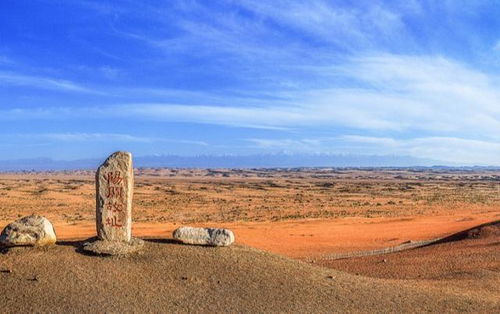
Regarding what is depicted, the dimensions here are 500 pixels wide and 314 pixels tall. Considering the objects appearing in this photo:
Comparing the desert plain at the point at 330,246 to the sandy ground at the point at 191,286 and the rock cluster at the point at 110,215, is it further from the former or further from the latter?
the rock cluster at the point at 110,215

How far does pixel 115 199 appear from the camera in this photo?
15.2m

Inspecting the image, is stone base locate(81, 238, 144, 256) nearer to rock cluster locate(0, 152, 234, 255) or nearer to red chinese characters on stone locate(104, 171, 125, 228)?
rock cluster locate(0, 152, 234, 255)

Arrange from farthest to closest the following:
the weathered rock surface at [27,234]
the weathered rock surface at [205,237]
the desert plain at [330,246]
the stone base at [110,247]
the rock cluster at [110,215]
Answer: the weathered rock surface at [205,237] → the rock cluster at [110,215] → the weathered rock surface at [27,234] → the stone base at [110,247] → the desert plain at [330,246]

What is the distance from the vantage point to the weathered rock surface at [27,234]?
14797 mm

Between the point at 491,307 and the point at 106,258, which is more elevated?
the point at 106,258

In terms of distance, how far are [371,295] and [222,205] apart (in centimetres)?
3741

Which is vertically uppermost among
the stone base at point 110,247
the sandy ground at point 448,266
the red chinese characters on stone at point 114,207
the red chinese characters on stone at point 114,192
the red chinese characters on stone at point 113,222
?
the red chinese characters on stone at point 114,192

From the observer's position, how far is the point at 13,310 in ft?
38.3

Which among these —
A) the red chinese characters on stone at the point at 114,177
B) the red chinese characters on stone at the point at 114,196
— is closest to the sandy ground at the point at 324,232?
the red chinese characters on stone at the point at 114,196

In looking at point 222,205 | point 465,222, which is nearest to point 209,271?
point 465,222

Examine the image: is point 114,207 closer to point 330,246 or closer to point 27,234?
point 27,234

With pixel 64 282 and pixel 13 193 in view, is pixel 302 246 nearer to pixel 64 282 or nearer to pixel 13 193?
pixel 64 282

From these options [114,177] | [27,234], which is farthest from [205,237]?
[27,234]

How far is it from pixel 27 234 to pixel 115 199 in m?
2.79
